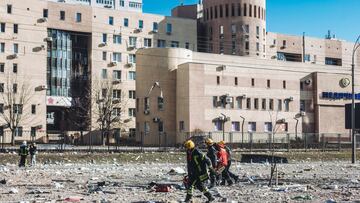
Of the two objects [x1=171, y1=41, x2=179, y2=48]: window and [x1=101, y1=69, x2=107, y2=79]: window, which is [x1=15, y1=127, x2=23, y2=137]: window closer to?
[x1=101, y1=69, x2=107, y2=79]: window

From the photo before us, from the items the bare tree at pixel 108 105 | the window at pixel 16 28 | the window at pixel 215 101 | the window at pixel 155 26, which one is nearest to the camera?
the window at pixel 215 101

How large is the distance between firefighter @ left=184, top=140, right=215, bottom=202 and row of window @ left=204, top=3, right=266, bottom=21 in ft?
279

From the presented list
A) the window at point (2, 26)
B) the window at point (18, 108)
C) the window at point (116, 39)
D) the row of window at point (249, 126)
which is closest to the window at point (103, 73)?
the window at point (116, 39)

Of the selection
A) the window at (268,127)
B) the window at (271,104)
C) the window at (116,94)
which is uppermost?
the window at (116,94)

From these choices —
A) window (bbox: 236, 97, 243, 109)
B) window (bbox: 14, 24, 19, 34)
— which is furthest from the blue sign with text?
window (bbox: 14, 24, 19, 34)

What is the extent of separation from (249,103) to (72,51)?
32.7 meters

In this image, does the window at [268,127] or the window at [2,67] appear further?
the window at [2,67]

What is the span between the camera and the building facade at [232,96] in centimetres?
7794

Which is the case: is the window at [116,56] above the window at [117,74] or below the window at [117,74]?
above

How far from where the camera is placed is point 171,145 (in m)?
64.5

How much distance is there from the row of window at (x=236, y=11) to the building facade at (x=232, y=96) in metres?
16.7

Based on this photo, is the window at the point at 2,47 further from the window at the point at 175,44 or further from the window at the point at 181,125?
the window at the point at 175,44

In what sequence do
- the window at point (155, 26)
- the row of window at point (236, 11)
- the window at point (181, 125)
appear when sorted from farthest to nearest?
the window at point (155, 26) → the row of window at point (236, 11) → the window at point (181, 125)

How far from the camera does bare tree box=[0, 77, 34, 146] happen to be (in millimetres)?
A: 85131
